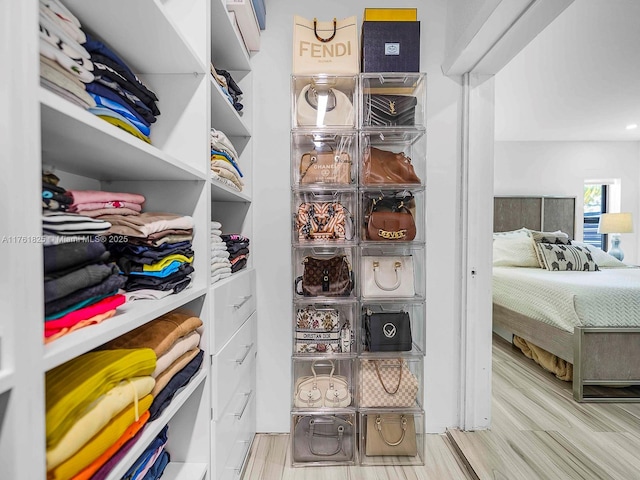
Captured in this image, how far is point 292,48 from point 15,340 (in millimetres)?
1794

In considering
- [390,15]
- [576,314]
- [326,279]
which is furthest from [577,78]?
[326,279]

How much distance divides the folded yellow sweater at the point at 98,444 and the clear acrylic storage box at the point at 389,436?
1253 mm

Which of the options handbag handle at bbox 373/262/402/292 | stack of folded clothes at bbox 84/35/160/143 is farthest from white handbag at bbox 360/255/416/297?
stack of folded clothes at bbox 84/35/160/143

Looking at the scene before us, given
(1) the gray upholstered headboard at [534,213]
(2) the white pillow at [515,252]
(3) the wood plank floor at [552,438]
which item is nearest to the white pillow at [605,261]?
(2) the white pillow at [515,252]

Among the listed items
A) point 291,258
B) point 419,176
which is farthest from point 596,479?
point 291,258

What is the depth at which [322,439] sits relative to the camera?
1724 millimetres

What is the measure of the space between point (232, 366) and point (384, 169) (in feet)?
3.72

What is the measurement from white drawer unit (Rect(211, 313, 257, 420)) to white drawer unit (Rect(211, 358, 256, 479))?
0.9 inches

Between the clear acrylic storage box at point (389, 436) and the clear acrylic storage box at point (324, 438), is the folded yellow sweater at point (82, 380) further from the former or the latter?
the clear acrylic storage box at point (389, 436)

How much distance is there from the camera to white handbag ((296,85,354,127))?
68.3 inches

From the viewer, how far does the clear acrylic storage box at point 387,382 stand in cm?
171

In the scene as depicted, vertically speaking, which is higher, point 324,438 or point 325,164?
point 325,164

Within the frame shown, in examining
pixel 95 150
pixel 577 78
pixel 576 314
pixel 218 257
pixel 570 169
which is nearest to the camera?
pixel 95 150

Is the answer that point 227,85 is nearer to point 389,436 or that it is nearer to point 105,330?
point 105,330
